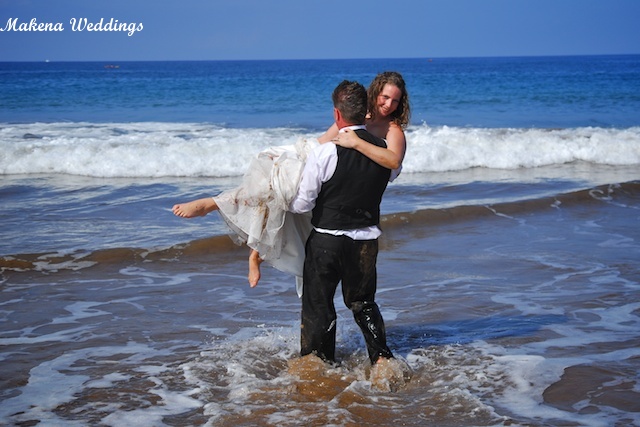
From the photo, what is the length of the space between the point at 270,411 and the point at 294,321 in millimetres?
1871

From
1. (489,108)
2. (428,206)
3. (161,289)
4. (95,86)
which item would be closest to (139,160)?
(428,206)

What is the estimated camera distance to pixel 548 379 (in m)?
5.00

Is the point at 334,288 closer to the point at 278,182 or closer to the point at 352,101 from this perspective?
the point at 278,182

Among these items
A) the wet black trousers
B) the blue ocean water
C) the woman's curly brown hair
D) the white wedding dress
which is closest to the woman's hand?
the white wedding dress

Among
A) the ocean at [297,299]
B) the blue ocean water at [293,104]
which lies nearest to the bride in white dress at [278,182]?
the ocean at [297,299]

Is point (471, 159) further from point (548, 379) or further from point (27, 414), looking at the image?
point (27, 414)

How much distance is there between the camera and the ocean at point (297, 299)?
15.3 ft

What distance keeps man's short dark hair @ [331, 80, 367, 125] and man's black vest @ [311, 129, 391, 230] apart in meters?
0.09

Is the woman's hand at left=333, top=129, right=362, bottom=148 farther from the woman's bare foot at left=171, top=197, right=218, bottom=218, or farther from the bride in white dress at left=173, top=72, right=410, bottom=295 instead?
the woman's bare foot at left=171, top=197, right=218, bottom=218

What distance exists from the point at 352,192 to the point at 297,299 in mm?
2659

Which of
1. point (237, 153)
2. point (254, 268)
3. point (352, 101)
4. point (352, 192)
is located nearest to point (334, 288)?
point (254, 268)

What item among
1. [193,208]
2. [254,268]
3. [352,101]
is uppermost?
[352,101]

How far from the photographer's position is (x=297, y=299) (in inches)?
277

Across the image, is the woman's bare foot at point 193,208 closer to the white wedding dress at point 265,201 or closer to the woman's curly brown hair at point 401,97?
the white wedding dress at point 265,201
